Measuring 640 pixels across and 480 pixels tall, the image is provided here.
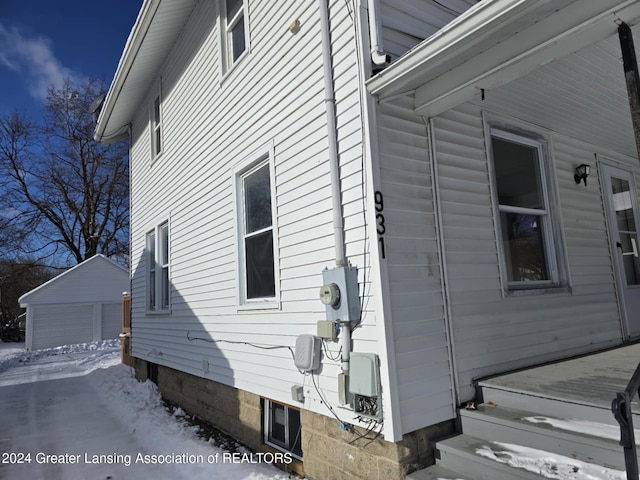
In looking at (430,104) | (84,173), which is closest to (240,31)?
(430,104)

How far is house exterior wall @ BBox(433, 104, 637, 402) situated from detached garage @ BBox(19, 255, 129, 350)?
22.8m

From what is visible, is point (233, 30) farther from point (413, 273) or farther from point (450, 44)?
point (413, 273)

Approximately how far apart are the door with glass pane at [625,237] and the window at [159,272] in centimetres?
718

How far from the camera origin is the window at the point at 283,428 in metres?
4.51

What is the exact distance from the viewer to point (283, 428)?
4.79 m

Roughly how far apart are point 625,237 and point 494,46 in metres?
4.55

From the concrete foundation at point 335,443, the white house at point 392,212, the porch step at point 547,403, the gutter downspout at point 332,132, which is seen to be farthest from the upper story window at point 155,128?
the porch step at point 547,403

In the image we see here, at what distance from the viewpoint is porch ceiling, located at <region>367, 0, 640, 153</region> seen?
99.1 inches

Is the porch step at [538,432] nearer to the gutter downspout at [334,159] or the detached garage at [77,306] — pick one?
the gutter downspout at [334,159]

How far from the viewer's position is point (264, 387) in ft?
15.8

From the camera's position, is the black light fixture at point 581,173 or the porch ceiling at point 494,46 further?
the black light fixture at point 581,173

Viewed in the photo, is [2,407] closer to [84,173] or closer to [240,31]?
[240,31]

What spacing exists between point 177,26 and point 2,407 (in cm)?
775

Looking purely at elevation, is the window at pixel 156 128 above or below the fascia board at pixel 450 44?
above
